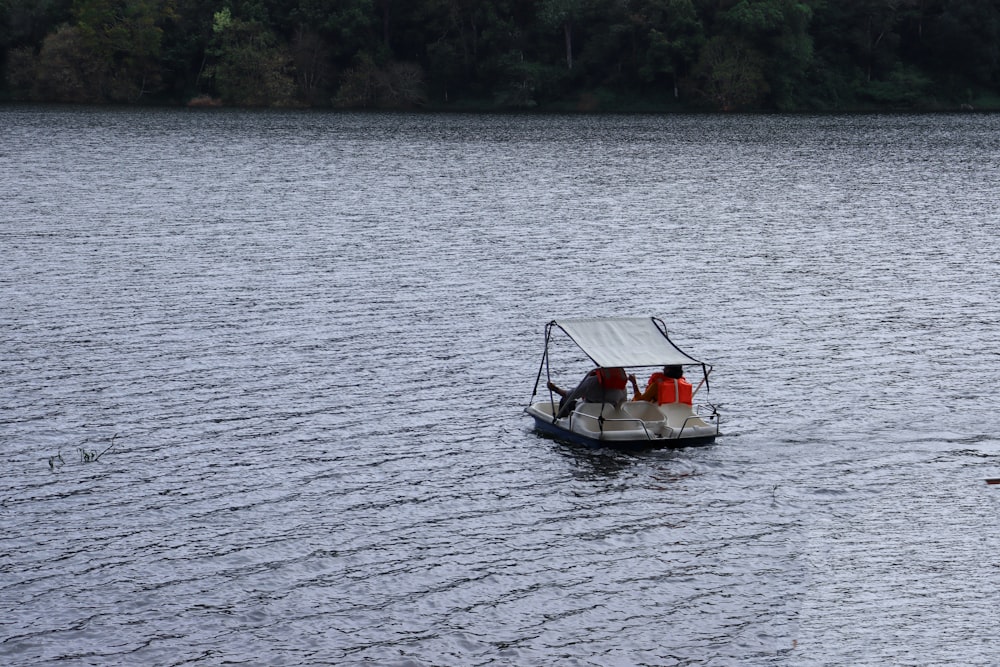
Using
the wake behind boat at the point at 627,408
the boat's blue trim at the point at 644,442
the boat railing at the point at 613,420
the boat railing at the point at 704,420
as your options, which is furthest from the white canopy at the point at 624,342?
the boat's blue trim at the point at 644,442

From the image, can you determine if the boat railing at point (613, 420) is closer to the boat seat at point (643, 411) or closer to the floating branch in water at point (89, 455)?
the boat seat at point (643, 411)

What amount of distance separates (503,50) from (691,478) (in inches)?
5974

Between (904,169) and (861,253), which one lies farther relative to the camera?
(904,169)

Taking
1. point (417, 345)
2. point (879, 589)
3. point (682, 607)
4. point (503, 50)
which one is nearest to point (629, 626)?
point (682, 607)

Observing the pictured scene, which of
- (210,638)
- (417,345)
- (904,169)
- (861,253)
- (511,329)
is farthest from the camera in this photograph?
(904,169)

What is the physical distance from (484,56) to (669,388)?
488 ft

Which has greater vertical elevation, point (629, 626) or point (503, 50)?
point (503, 50)

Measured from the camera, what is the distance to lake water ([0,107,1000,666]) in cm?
2327

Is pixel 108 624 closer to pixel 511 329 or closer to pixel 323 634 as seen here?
pixel 323 634

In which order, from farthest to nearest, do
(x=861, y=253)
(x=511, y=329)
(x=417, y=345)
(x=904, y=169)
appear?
(x=904, y=169), (x=861, y=253), (x=511, y=329), (x=417, y=345)

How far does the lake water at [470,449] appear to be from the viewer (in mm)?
23266

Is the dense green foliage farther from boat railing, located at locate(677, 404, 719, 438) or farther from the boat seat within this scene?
the boat seat

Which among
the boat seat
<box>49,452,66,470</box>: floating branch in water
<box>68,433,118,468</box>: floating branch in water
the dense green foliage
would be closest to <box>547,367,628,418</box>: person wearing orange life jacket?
the boat seat

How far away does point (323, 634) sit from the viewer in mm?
22672
